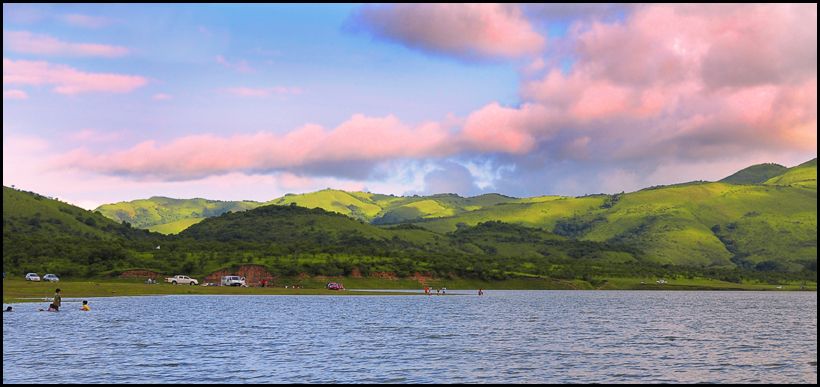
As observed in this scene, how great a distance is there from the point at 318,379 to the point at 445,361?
15954mm

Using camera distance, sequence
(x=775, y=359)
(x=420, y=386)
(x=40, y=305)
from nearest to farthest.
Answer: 1. (x=420, y=386)
2. (x=775, y=359)
3. (x=40, y=305)

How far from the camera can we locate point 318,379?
5984 cm

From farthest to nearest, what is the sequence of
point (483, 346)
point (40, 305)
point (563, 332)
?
point (40, 305) → point (563, 332) → point (483, 346)

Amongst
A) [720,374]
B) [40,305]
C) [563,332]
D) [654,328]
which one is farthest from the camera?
[40,305]

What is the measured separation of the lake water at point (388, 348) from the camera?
205 feet

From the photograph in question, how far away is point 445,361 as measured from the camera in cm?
7244

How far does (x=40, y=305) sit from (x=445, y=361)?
3522 inches

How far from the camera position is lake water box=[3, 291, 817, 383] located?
62531 millimetres

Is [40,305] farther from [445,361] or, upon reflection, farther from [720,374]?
[720,374]

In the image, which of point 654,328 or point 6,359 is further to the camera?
point 654,328

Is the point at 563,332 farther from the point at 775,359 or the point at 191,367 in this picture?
the point at 191,367

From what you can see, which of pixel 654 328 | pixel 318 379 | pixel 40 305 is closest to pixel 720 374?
pixel 318 379

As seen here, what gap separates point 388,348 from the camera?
83.2 m

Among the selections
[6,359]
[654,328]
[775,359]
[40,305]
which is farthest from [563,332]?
[40,305]
